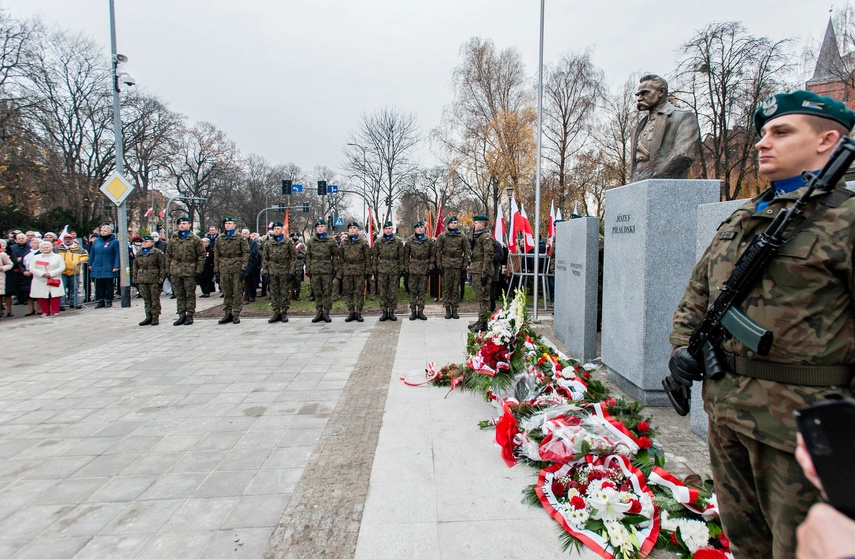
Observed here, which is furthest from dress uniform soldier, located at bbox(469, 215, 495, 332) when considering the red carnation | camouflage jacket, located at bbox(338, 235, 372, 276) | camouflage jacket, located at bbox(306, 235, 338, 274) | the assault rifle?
the assault rifle

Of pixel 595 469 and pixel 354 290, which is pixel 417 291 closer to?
pixel 354 290

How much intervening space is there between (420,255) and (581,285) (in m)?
4.67

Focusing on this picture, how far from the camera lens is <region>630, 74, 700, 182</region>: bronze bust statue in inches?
199

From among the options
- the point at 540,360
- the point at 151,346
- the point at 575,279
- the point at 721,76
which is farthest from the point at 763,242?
the point at 721,76

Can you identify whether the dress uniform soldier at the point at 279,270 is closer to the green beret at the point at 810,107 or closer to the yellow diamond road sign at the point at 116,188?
the yellow diamond road sign at the point at 116,188

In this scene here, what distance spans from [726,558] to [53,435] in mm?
5563

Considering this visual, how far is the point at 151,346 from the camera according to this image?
27.7 ft

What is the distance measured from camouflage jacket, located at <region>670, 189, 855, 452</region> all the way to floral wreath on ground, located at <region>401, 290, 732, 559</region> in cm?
125

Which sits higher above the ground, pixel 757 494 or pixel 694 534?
pixel 757 494

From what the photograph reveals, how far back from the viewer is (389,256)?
35.1ft

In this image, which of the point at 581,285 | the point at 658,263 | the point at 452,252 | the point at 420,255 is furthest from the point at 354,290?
the point at 658,263

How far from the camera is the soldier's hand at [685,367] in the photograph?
6.14 ft

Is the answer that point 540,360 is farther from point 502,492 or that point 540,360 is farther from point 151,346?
point 151,346

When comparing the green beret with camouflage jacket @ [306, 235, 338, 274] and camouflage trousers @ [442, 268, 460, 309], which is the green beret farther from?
camouflage jacket @ [306, 235, 338, 274]
